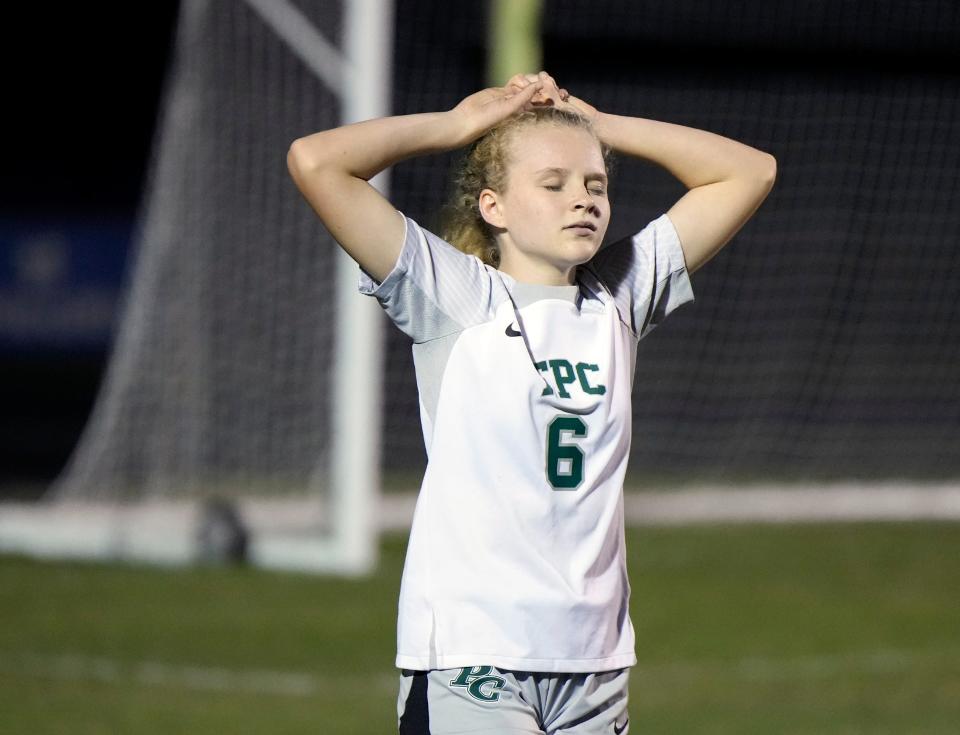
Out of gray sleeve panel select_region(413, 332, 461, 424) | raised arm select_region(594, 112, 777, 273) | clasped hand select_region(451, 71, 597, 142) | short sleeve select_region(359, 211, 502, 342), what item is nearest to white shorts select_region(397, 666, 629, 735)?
gray sleeve panel select_region(413, 332, 461, 424)

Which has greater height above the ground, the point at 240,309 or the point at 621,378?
the point at 240,309

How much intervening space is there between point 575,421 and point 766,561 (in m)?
6.45

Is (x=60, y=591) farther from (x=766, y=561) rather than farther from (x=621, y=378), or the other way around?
(x=621, y=378)

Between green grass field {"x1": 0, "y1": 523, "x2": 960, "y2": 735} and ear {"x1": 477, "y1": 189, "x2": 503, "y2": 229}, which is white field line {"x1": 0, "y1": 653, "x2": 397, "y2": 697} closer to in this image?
green grass field {"x1": 0, "y1": 523, "x2": 960, "y2": 735}

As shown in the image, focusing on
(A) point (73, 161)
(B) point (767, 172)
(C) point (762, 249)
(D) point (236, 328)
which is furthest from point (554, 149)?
(A) point (73, 161)

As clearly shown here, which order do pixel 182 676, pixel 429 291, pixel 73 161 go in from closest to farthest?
pixel 429 291 → pixel 182 676 → pixel 73 161

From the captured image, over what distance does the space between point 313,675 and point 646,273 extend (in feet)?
Answer: 12.5

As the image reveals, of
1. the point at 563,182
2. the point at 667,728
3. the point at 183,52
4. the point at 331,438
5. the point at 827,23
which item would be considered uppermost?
the point at 827,23

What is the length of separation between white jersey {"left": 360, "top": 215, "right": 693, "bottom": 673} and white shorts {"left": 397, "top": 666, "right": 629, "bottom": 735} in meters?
0.03

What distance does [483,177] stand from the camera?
2.96 meters

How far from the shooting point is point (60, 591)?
7.91 meters

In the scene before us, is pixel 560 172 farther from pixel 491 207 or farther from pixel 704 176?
pixel 704 176

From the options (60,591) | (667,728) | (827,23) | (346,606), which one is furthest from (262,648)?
(827,23)

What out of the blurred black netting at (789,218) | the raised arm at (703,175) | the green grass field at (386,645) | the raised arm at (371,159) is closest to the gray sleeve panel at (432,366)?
the raised arm at (371,159)
